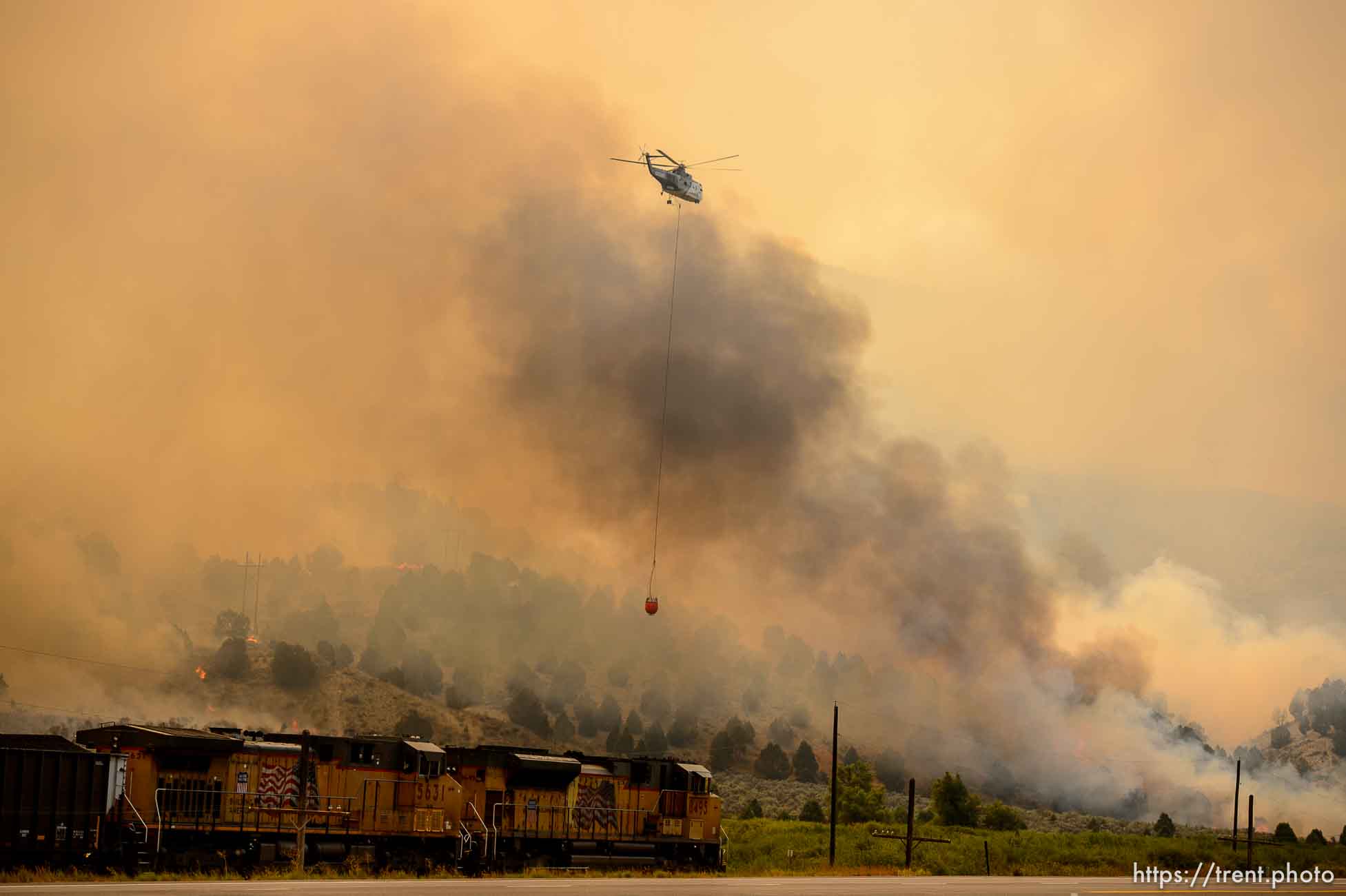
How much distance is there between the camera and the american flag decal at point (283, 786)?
156 feet

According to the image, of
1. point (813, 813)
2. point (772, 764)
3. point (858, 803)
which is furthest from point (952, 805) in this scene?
point (772, 764)

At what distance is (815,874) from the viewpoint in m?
53.1

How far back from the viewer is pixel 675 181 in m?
86.0

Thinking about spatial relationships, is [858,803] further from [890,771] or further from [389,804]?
Answer: [389,804]

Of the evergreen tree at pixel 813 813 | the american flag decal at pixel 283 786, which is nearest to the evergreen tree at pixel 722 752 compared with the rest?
the evergreen tree at pixel 813 813

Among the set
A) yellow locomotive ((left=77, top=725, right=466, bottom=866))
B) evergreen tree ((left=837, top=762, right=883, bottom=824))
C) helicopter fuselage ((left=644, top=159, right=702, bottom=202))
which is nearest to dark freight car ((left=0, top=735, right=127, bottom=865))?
yellow locomotive ((left=77, top=725, right=466, bottom=866))

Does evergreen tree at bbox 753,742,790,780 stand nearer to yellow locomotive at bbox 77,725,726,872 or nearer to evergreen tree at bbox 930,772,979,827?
evergreen tree at bbox 930,772,979,827

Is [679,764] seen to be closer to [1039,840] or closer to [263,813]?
[263,813]

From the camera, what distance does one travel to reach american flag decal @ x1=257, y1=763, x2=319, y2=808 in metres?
47.5

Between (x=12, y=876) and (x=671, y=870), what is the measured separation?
2696 cm

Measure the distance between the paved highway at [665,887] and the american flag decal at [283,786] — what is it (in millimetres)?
9123

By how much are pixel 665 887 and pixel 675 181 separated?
56.4 m

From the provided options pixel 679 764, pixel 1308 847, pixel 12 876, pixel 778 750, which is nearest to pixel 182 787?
pixel 12 876

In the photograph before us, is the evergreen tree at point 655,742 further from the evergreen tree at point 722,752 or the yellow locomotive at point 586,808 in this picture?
the yellow locomotive at point 586,808
